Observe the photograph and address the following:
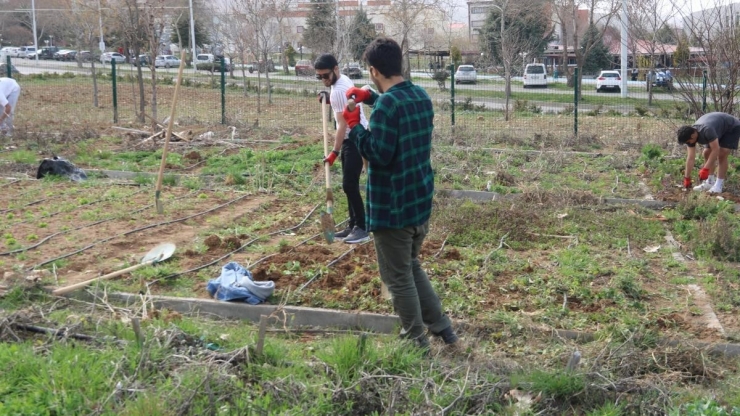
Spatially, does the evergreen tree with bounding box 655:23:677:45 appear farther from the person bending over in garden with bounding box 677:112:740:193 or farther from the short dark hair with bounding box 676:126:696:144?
the short dark hair with bounding box 676:126:696:144

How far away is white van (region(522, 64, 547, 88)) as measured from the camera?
3084cm

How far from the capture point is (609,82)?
28.5m

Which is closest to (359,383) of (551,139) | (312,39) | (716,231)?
(716,231)

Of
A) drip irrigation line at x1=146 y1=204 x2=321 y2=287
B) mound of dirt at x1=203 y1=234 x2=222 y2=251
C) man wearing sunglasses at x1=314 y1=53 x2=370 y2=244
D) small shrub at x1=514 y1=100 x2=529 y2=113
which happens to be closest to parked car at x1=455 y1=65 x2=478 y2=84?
small shrub at x1=514 y1=100 x2=529 y2=113

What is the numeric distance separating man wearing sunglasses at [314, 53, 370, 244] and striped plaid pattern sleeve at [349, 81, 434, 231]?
2.12 meters

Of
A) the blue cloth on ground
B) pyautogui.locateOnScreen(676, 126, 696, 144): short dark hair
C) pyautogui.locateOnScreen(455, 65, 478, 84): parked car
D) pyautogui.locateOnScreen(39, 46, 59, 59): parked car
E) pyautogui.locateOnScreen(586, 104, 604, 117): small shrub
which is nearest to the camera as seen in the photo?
the blue cloth on ground

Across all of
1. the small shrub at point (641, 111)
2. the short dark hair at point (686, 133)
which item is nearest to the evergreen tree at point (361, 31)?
the small shrub at point (641, 111)

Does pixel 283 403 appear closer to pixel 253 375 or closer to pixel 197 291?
pixel 253 375

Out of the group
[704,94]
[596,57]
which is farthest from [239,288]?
[596,57]

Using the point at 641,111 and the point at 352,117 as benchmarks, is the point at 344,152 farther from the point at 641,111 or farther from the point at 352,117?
the point at 641,111

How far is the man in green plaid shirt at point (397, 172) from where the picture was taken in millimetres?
4375

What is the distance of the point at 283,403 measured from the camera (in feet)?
12.7

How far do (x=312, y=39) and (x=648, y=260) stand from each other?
29493 millimetres

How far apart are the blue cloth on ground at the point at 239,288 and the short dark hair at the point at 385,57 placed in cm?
209
